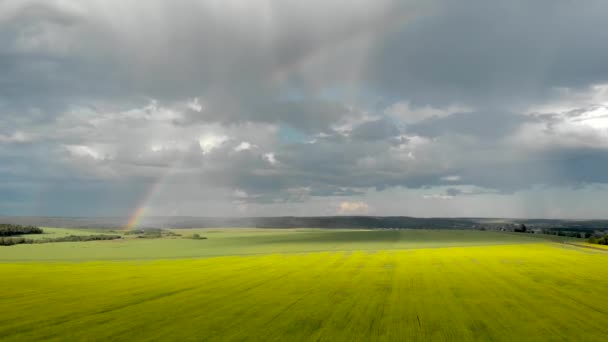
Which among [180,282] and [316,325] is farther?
[180,282]

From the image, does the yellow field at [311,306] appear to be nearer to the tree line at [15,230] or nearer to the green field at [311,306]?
the green field at [311,306]

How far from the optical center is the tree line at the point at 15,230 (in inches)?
5876

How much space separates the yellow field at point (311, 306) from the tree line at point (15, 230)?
124 meters

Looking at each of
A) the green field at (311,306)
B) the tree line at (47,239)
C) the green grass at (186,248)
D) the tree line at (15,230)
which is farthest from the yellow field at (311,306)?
the tree line at (15,230)

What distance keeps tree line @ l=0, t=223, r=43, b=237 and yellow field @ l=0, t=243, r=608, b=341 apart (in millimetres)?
124186

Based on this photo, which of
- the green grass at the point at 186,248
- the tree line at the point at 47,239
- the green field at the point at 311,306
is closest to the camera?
the green field at the point at 311,306

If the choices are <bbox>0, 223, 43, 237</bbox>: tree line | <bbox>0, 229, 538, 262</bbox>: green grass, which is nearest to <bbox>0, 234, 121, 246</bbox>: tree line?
<bbox>0, 229, 538, 262</bbox>: green grass

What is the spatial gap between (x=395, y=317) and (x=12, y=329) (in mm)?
19432

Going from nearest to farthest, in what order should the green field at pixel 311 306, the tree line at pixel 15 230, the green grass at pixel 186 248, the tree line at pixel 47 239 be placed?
1. the green field at pixel 311 306
2. the green grass at pixel 186 248
3. the tree line at pixel 47 239
4. the tree line at pixel 15 230

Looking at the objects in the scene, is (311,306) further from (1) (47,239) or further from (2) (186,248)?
(1) (47,239)

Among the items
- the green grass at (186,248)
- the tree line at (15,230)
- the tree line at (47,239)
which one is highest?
the tree line at (15,230)

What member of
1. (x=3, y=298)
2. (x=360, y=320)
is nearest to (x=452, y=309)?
(x=360, y=320)

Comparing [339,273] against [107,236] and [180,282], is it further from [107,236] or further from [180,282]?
[107,236]

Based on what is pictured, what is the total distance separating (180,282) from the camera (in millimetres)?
40938
